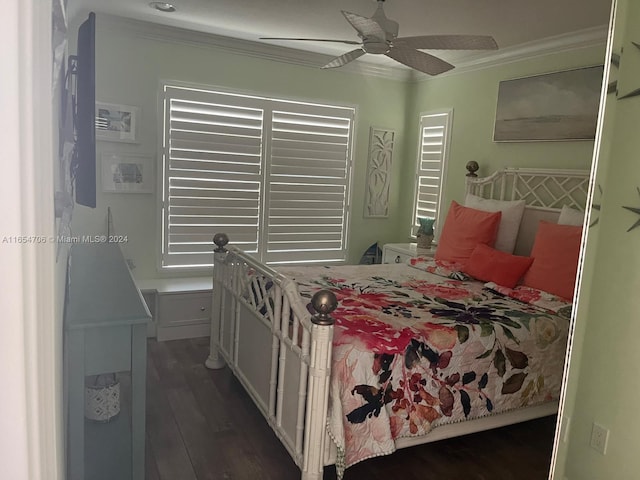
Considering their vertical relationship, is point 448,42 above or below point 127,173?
above

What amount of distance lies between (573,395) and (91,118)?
2.22 m

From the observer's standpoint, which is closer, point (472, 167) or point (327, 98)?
point (472, 167)

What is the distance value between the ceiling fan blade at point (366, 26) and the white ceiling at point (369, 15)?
0.67 metres

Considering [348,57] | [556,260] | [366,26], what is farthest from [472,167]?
[366,26]

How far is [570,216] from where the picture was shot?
3.37 meters

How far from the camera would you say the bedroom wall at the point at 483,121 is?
3.65 meters

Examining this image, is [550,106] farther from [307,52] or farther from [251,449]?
[251,449]

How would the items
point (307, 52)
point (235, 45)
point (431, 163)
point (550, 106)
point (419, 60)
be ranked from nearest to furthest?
1. point (419, 60)
2. point (550, 106)
3. point (235, 45)
4. point (307, 52)
5. point (431, 163)

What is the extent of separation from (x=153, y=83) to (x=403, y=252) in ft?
8.49

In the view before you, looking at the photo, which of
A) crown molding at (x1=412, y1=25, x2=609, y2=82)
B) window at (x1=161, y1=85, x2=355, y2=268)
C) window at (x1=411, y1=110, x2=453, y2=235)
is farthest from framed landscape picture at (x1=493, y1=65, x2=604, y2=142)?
window at (x1=161, y1=85, x2=355, y2=268)

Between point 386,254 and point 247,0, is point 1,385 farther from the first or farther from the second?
point 386,254

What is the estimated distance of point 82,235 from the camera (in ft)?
12.6

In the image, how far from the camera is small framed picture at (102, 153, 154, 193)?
156 inches

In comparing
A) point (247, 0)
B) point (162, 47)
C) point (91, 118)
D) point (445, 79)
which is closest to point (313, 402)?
point (91, 118)
